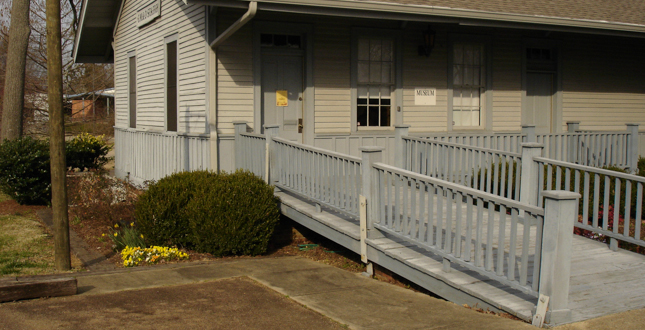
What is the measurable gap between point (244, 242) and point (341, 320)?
3.08 meters

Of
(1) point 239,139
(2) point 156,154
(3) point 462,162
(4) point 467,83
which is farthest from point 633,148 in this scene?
(2) point 156,154

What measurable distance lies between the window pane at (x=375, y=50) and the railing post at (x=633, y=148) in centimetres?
516

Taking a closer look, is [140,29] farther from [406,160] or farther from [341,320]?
[341,320]

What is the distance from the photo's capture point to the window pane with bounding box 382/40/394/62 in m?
11.2

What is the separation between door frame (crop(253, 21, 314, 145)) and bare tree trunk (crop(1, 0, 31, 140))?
9.68m

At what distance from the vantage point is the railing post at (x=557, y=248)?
463 centimetres

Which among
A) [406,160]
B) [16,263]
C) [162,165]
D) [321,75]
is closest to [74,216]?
[162,165]

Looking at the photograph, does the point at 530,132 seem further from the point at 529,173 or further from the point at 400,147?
the point at 529,173

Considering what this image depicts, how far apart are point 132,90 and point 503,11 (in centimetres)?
932

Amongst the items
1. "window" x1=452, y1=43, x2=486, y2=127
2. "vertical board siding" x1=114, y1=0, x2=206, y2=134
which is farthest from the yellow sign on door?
"window" x1=452, y1=43, x2=486, y2=127

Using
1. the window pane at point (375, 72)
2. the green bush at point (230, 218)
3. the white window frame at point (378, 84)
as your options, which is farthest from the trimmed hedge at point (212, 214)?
the window pane at point (375, 72)

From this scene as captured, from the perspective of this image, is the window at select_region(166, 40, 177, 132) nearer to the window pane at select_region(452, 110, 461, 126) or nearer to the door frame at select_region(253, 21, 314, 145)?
the door frame at select_region(253, 21, 314, 145)

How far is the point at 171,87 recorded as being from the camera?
39.5 feet

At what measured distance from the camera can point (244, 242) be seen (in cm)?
795
